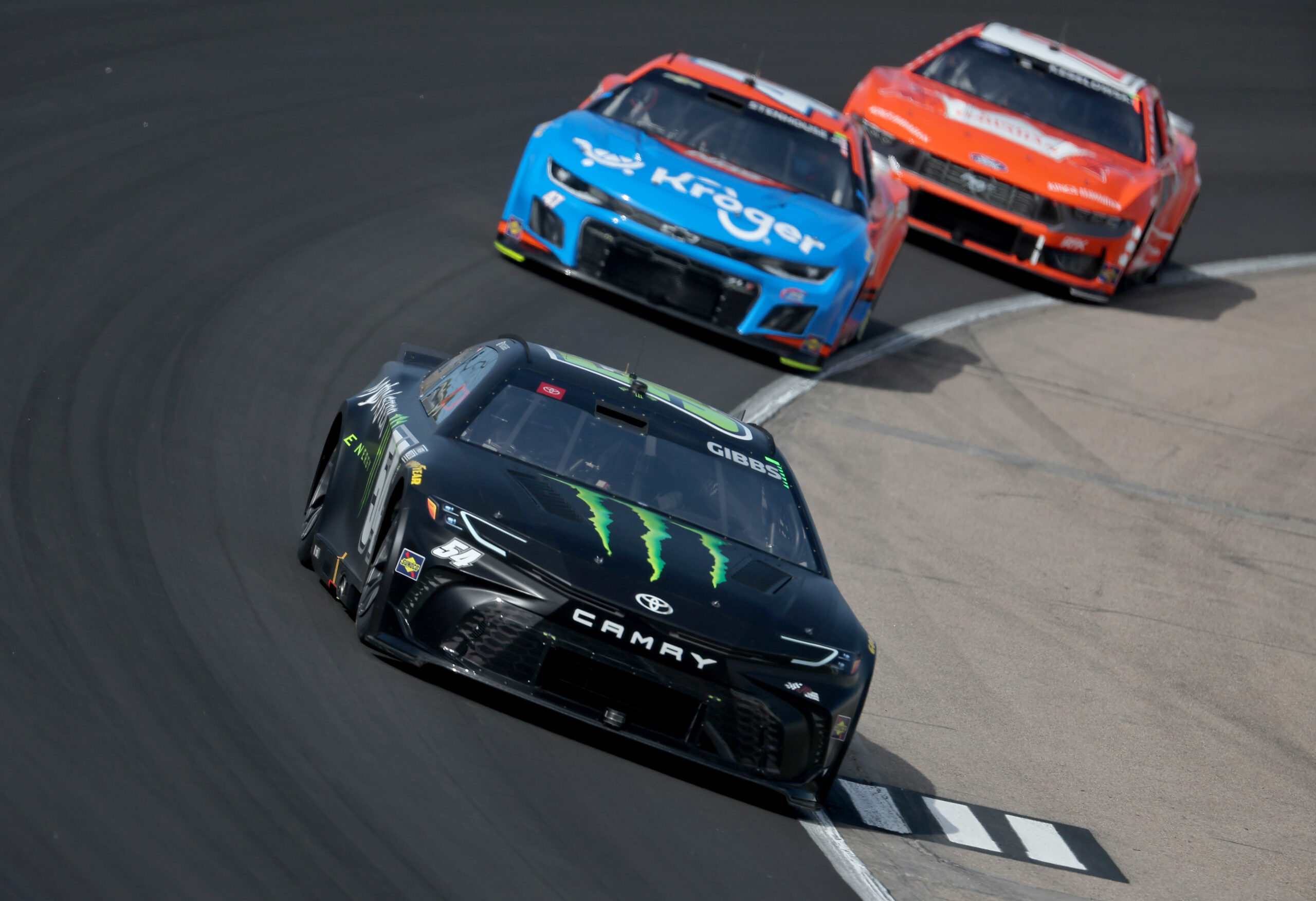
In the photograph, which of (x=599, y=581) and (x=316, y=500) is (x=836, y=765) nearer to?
(x=599, y=581)

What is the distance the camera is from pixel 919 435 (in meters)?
11.3

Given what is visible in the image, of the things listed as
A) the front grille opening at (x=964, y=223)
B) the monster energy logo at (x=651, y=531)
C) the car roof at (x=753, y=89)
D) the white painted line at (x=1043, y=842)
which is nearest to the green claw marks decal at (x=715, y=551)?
the monster energy logo at (x=651, y=531)

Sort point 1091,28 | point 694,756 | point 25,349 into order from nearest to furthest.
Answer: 1. point 694,756
2. point 25,349
3. point 1091,28

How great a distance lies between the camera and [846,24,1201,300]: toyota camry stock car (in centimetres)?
1425

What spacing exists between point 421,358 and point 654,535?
77.1 inches

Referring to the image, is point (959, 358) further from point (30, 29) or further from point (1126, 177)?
point (30, 29)

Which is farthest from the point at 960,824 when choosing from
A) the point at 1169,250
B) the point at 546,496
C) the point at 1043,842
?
the point at 1169,250

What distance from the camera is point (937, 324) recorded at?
13.7 m

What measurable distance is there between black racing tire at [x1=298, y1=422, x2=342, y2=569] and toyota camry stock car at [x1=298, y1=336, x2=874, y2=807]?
12cm

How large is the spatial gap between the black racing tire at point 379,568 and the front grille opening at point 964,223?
9.05 meters

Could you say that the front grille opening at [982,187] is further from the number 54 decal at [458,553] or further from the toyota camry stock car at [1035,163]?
Answer: the number 54 decal at [458,553]

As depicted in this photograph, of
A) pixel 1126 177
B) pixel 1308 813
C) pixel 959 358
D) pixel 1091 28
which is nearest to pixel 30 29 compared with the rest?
pixel 959 358

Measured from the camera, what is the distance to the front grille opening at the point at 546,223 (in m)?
11.5

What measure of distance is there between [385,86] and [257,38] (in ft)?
4.07
